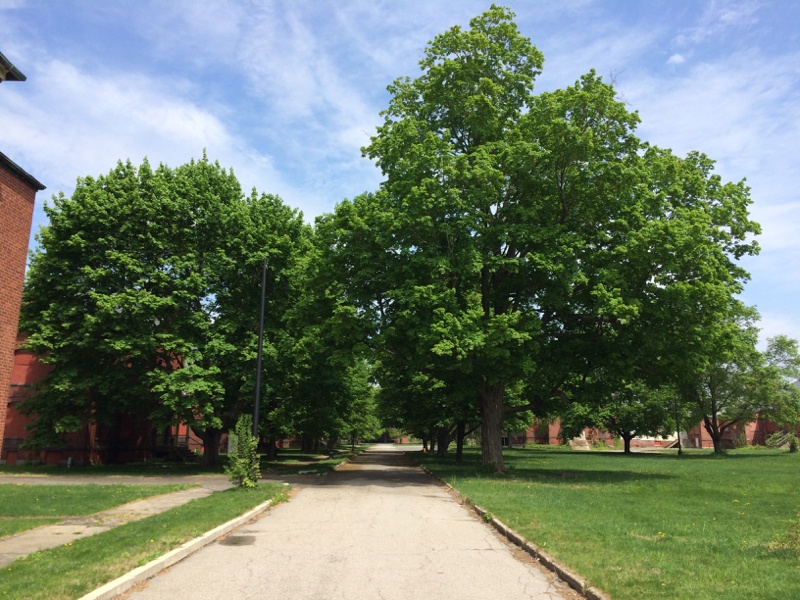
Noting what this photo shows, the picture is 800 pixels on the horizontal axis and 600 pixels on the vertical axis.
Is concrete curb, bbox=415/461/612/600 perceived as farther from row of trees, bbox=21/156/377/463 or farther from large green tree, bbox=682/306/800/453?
large green tree, bbox=682/306/800/453

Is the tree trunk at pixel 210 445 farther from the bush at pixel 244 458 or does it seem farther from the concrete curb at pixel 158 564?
the concrete curb at pixel 158 564

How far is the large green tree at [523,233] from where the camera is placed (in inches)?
852

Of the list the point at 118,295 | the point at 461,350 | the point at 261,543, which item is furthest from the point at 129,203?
the point at 261,543

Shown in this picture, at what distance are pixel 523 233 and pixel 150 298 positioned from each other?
16072 millimetres

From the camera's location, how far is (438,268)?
70.3 ft

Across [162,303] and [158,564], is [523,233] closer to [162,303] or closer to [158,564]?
[162,303]

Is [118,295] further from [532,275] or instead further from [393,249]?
[532,275]

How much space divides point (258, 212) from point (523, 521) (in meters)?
22.4

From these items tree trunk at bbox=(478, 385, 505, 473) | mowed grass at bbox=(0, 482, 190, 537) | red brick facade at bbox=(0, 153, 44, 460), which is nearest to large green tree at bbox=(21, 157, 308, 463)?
mowed grass at bbox=(0, 482, 190, 537)

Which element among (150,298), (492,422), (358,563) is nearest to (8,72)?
(358,563)

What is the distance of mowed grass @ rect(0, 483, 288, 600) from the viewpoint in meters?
6.47

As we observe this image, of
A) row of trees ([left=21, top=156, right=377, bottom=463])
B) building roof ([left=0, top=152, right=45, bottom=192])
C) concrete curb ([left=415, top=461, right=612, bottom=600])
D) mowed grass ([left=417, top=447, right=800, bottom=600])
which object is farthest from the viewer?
row of trees ([left=21, top=156, right=377, bottom=463])

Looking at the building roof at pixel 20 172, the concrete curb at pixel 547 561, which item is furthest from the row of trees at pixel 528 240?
the building roof at pixel 20 172

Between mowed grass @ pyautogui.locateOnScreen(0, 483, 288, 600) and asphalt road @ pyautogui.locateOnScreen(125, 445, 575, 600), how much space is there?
1.56 feet
